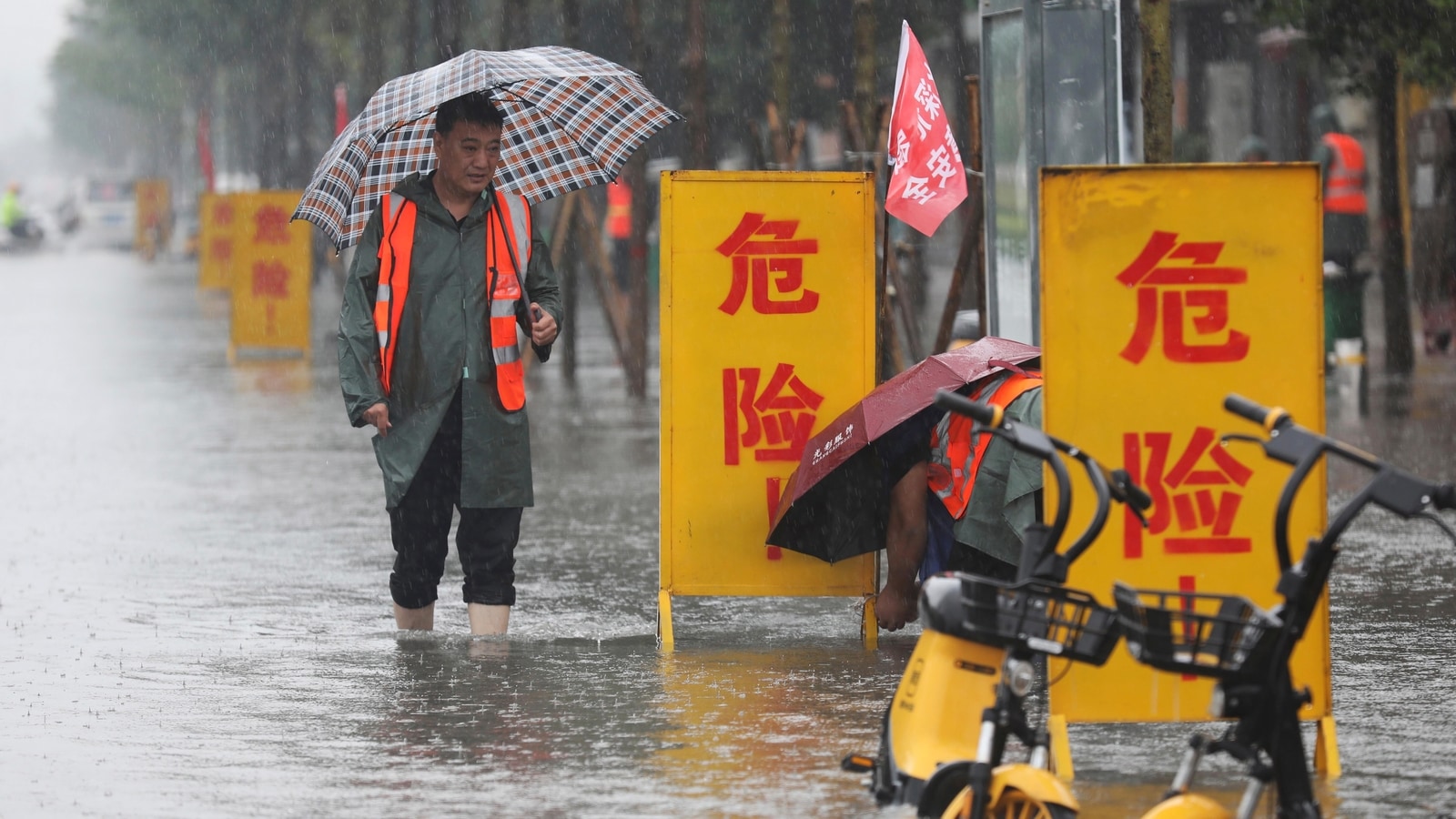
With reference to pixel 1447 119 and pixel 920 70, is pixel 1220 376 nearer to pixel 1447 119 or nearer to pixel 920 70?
pixel 920 70

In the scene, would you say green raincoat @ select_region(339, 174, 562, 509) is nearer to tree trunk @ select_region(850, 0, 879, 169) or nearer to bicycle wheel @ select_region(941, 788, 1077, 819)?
bicycle wheel @ select_region(941, 788, 1077, 819)

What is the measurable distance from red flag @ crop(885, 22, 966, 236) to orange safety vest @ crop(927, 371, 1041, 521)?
1.21 metres

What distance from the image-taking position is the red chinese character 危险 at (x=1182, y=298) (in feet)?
17.0

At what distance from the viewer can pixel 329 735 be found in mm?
5852

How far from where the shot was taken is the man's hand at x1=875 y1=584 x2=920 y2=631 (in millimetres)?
6742

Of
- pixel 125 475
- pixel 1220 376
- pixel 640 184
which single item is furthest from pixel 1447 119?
pixel 1220 376

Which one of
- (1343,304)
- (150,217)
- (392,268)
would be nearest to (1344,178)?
(1343,304)

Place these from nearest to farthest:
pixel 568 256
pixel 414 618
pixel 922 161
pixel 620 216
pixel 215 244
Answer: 1. pixel 414 618
2. pixel 922 161
3. pixel 568 256
4. pixel 215 244
5. pixel 620 216

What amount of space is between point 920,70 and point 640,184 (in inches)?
382

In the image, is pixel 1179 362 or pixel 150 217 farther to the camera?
pixel 150 217

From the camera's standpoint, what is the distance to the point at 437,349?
22.6ft

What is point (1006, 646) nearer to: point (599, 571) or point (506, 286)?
point (506, 286)

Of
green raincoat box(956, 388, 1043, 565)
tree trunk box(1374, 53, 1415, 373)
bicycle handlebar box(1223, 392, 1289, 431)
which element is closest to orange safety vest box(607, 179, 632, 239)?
tree trunk box(1374, 53, 1415, 373)

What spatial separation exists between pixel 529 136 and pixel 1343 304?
28.1ft
